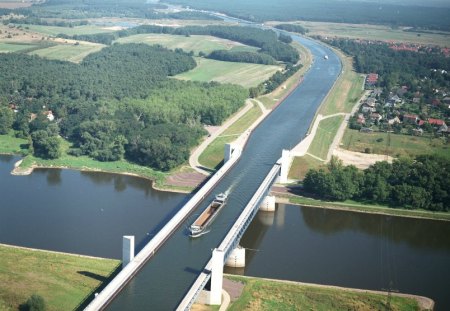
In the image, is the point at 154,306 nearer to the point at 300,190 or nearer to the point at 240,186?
the point at 240,186

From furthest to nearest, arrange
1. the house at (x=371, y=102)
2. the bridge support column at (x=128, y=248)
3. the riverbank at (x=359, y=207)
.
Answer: the house at (x=371, y=102) < the riverbank at (x=359, y=207) < the bridge support column at (x=128, y=248)

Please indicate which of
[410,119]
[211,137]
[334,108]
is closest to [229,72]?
[334,108]

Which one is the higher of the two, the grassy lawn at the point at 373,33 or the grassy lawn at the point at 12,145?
the grassy lawn at the point at 373,33

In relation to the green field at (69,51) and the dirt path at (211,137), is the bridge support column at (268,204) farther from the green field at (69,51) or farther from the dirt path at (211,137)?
the green field at (69,51)

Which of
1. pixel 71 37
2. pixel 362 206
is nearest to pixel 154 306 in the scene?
pixel 362 206

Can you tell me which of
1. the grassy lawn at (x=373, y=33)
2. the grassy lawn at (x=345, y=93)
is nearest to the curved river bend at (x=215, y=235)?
the grassy lawn at (x=345, y=93)

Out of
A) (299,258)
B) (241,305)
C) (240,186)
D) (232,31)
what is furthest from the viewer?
(232,31)

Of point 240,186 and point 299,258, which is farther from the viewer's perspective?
point 240,186
